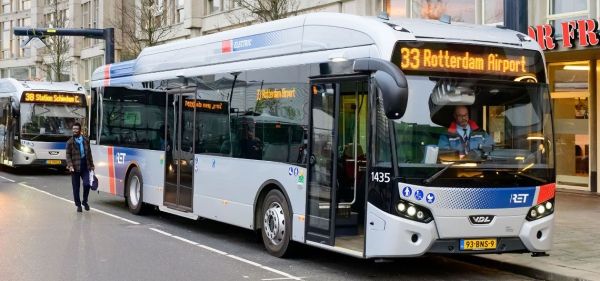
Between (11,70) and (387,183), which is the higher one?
(11,70)

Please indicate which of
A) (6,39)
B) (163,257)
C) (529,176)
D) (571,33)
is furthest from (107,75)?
(6,39)

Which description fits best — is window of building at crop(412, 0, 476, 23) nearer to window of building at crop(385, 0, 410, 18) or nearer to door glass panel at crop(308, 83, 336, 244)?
window of building at crop(385, 0, 410, 18)

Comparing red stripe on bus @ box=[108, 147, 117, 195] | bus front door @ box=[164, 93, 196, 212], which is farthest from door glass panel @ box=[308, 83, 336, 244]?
red stripe on bus @ box=[108, 147, 117, 195]

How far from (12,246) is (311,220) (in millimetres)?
4378

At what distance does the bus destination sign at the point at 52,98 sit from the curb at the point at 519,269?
19.7 m

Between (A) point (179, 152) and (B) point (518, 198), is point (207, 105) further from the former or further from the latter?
(B) point (518, 198)

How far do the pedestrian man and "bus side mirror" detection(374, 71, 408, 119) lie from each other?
29.5 ft

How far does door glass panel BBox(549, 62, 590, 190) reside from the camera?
1861 cm

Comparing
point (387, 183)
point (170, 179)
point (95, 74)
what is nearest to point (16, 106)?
point (95, 74)

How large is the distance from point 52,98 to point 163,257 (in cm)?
1813

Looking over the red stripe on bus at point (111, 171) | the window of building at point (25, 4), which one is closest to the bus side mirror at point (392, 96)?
the red stripe on bus at point (111, 171)

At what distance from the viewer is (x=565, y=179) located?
1936 centimetres

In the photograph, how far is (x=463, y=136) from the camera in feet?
26.6

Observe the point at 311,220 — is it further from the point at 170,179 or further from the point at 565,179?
the point at 565,179
